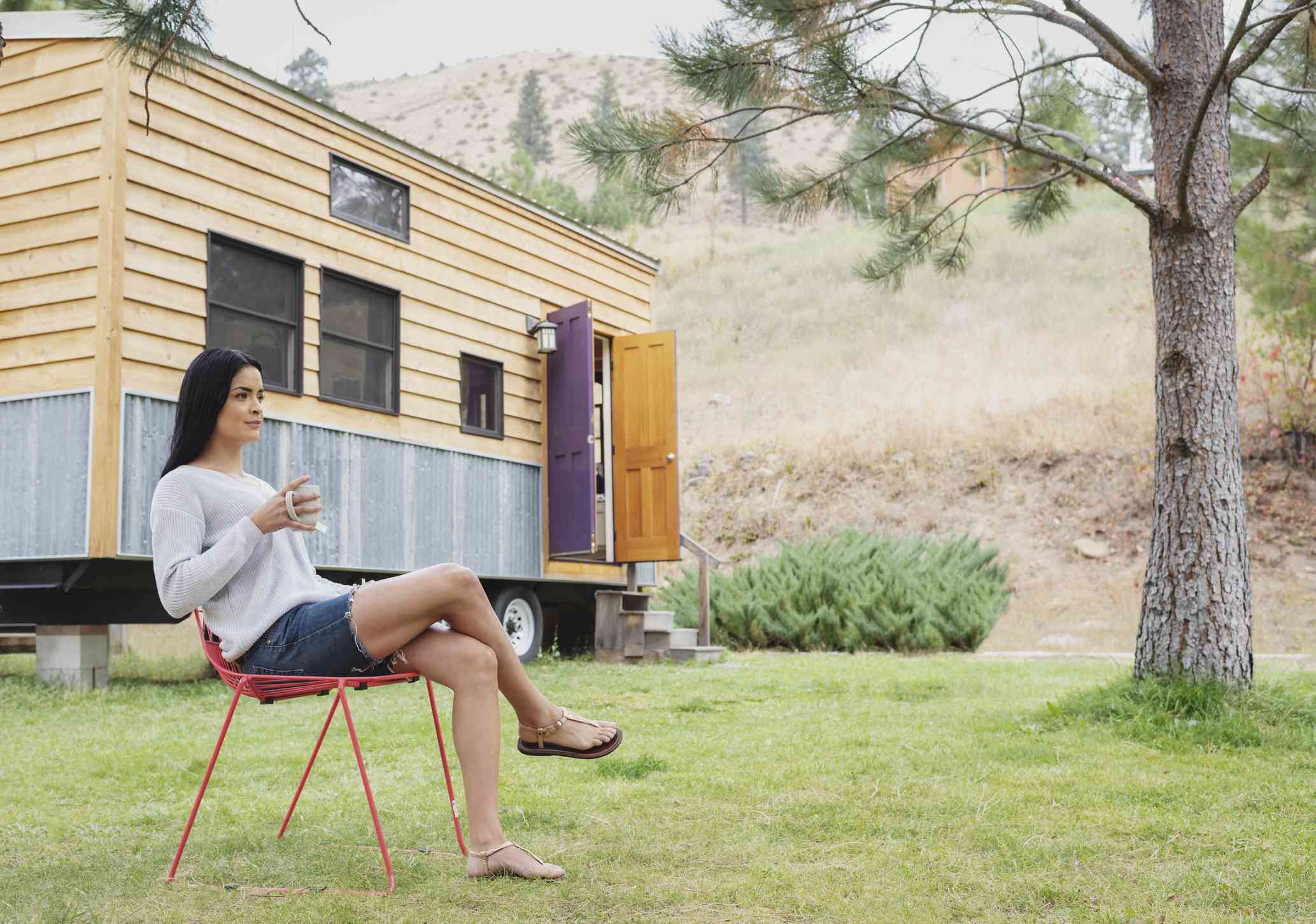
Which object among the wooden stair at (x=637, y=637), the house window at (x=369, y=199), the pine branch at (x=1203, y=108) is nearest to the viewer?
the pine branch at (x=1203, y=108)

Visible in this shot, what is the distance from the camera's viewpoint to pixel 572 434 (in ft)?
30.7

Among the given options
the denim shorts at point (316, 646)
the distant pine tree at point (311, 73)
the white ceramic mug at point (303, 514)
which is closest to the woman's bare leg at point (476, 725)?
the denim shorts at point (316, 646)

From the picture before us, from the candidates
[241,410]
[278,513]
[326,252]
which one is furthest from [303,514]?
[326,252]

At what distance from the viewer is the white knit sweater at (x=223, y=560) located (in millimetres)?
2602

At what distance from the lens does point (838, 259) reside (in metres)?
33.3

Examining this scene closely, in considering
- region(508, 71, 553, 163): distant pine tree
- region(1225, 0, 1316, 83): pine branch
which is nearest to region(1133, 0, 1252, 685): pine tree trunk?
region(1225, 0, 1316, 83): pine branch

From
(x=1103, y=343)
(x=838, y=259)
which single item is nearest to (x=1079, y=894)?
(x=1103, y=343)

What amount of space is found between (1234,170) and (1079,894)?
12.1 meters

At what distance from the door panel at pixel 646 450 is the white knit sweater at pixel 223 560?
21.3 ft

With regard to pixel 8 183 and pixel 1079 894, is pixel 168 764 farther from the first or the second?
pixel 8 183

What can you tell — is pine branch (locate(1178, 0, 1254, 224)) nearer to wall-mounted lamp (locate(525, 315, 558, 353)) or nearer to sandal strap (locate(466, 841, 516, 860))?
sandal strap (locate(466, 841, 516, 860))

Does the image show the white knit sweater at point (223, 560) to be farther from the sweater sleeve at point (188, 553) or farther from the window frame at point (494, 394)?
the window frame at point (494, 394)

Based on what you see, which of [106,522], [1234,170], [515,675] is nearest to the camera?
[515,675]

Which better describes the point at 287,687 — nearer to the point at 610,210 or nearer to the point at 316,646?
the point at 316,646
